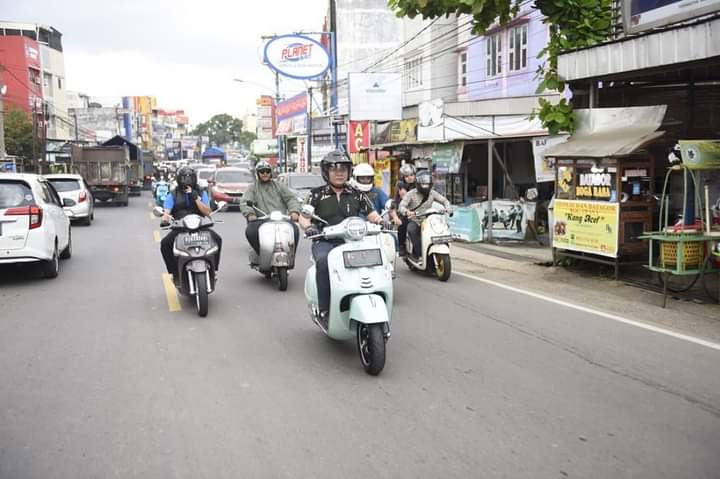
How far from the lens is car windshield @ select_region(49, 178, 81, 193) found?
21420mm

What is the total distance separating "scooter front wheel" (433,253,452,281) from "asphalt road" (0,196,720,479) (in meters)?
1.74

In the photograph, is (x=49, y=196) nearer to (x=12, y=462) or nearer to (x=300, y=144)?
(x=12, y=462)

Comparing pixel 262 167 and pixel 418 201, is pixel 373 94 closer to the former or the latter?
pixel 418 201

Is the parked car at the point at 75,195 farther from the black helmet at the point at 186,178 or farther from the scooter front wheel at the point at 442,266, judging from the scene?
the scooter front wheel at the point at 442,266

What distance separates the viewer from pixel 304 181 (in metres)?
24.2

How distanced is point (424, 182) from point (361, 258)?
17.0ft

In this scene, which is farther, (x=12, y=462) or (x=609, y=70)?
(x=609, y=70)

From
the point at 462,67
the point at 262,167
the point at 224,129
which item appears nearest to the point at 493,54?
the point at 462,67

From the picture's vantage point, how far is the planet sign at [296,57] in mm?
37938

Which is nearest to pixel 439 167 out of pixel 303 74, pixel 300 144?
pixel 303 74

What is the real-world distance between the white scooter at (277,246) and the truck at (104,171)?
2271 centimetres

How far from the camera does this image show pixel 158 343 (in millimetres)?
6863

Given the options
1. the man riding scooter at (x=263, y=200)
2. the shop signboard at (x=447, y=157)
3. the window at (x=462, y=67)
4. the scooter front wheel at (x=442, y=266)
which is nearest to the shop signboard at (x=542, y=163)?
the shop signboard at (x=447, y=157)

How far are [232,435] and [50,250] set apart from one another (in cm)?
735
